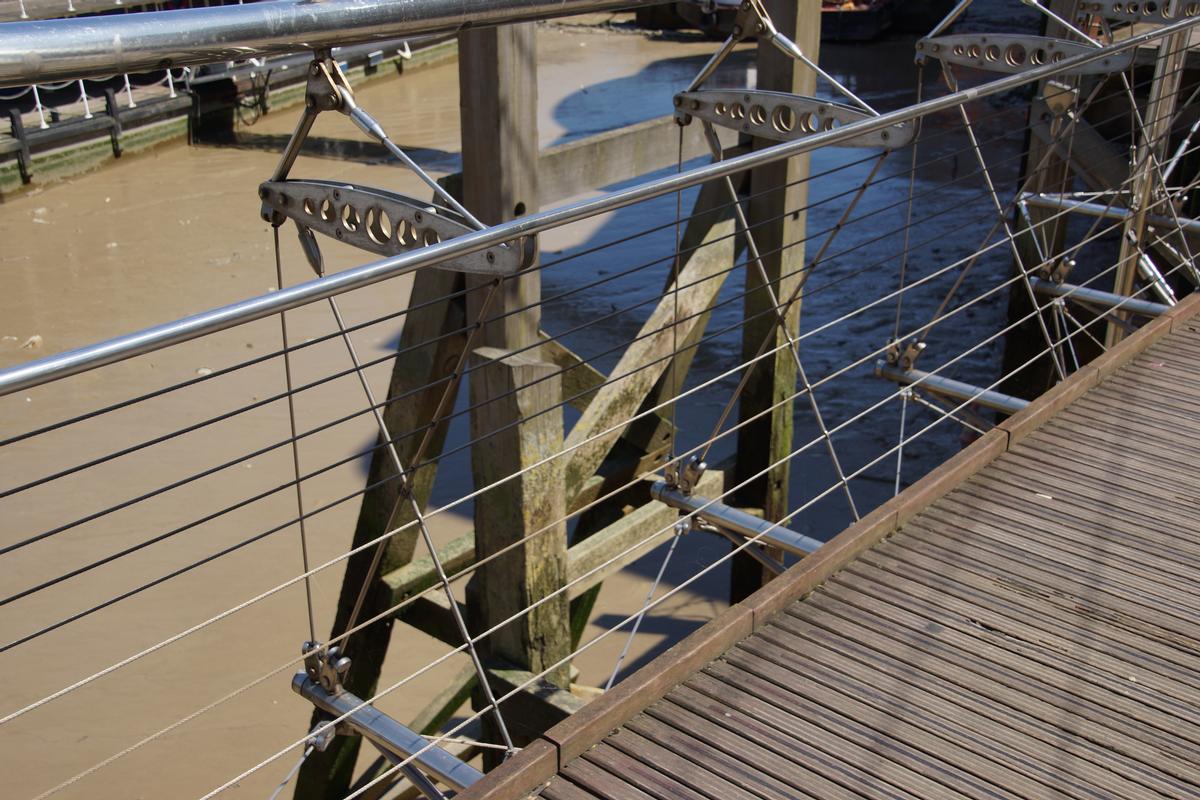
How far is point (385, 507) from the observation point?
157 inches

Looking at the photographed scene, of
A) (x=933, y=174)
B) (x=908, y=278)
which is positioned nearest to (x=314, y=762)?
(x=908, y=278)

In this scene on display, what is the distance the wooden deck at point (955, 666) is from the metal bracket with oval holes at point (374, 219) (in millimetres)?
870

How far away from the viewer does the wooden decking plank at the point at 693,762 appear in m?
2.26

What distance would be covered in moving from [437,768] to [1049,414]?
2.23m

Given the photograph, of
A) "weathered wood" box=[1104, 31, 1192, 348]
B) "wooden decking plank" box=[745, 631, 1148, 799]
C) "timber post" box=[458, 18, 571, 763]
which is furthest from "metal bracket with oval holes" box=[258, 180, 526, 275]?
"weathered wood" box=[1104, 31, 1192, 348]

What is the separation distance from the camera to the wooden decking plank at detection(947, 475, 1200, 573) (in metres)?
3.16

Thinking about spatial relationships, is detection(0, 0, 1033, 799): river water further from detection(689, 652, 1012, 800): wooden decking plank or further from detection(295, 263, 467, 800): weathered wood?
detection(689, 652, 1012, 800): wooden decking plank

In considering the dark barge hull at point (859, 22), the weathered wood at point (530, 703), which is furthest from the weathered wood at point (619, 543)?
the dark barge hull at point (859, 22)

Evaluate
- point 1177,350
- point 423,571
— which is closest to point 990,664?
point 423,571

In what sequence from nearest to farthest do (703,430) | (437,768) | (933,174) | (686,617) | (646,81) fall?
(437,768)
(686,617)
(703,430)
(933,174)
(646,81)

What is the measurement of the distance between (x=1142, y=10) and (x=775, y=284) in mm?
2307

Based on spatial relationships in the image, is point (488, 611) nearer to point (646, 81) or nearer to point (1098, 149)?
point (1098, 149)

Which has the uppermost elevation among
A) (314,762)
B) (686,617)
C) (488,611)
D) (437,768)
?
(437,768)

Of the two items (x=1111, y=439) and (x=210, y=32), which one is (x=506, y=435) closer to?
(x=210, y=32)
